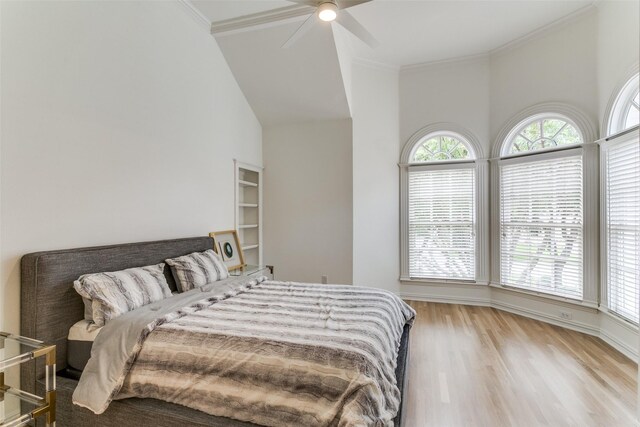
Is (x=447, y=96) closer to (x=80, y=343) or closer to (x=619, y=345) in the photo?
(x=619, y=345)

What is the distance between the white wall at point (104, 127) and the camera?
6.15 feet

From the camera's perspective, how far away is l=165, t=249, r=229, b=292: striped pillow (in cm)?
273

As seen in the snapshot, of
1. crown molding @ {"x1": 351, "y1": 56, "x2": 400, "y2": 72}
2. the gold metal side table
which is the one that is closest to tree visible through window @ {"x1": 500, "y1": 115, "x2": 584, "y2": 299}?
crown molding @ {"x1": 351, "y1": 56, "x2": 400, "y2": 72}

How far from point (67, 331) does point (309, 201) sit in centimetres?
321

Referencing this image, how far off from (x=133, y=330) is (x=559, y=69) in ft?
17.2

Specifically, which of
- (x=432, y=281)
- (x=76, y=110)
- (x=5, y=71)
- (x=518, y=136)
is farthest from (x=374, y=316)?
(x=518, y=136)

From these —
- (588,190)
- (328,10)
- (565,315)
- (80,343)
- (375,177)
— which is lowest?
(565,315)

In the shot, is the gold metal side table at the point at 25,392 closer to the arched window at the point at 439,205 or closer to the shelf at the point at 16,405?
the shelf at the point at 16,405

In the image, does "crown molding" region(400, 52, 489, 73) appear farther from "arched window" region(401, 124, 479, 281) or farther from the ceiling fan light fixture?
the ceiling fan light fixture

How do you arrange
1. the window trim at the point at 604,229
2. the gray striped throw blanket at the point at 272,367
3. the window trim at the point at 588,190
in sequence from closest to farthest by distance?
the gray striped throw blanket at the point at 272,367 → the window trim at the point at 604,229 → the window trim at the point at 588,190

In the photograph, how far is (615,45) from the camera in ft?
10.7

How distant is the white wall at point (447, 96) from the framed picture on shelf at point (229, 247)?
117 inches

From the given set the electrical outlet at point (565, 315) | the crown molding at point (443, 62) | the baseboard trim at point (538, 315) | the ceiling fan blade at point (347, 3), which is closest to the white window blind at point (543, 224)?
the electrical outlet at point (565, 315)

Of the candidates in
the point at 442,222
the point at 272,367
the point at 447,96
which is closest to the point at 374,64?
the point at 447,96
